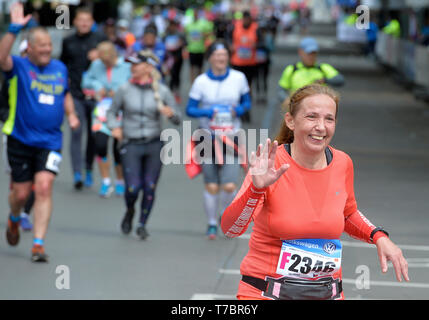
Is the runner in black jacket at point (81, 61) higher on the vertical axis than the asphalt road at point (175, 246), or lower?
higher

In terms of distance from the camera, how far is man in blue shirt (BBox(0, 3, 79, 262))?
8117 millimetres

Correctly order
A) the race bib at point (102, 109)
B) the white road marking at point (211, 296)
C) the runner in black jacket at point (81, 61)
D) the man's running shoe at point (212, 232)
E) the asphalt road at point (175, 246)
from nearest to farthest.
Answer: the white road marking at point (211, 296)
the asphalt road at point (175, 246)
the man's running shoe at point (212, 232)
the race bib at point (102, 109)
the runner in black jacket at point (81, 61)

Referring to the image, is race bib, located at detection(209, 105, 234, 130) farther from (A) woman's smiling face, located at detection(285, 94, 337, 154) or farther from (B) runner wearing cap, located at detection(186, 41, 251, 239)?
(A) woman's smiling face, located at detection(285, 94, 337, 154)

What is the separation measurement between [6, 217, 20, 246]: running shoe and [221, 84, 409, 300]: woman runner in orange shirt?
15.4 ft

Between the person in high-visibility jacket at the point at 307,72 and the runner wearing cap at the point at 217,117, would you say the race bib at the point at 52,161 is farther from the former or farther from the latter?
the person in high-visibility jacket at the point at 307,72

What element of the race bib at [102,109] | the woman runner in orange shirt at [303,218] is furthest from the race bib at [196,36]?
the woman runner in orange shirt at [303,218]

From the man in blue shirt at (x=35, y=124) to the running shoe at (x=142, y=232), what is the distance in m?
1.19

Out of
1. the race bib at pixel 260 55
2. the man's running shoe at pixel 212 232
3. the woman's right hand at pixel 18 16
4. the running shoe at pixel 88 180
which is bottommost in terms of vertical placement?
the running shoe at pixel 88 180

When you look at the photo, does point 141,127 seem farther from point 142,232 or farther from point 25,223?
point 25,223

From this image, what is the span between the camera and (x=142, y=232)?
360 inches

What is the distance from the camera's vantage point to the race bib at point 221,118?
30.8 feet

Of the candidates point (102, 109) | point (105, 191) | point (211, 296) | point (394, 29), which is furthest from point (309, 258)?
point (394, 29)

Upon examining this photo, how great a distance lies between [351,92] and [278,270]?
23.3 metres
